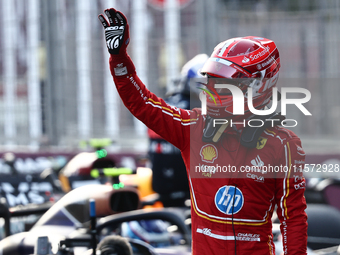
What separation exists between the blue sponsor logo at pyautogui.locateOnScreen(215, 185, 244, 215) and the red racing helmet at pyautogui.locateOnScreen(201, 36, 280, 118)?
11.3 inches

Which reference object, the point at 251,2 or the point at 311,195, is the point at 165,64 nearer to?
the point at 251,2

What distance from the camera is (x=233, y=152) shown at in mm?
1685

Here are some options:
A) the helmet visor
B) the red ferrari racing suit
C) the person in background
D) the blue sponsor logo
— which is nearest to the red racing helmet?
the helmet visor

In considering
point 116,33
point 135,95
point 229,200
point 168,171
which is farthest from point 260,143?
point 168,171

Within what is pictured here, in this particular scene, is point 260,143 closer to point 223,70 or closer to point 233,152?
point 233,152

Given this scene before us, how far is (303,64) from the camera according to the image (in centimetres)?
721

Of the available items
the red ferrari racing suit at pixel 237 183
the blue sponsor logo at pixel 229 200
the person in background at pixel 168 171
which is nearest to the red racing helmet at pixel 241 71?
the red ferrari racing suit at pixel 237 183

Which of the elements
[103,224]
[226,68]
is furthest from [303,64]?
[226,68]

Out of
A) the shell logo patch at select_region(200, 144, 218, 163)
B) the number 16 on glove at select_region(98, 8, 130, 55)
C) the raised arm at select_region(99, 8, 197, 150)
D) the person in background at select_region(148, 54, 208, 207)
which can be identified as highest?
the number 16 on glove at select_region(98, 8, 130, 55)

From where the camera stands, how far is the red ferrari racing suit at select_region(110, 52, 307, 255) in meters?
1.60

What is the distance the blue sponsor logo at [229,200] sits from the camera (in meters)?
1.62

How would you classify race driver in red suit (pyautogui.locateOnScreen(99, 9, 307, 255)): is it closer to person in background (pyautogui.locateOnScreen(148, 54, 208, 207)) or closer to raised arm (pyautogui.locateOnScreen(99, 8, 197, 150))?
raised arm (pyautogui.locateOnScreen(99, 8, 197, 150))

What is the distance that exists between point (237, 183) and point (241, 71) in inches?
16.8

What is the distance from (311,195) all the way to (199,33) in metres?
2.87
